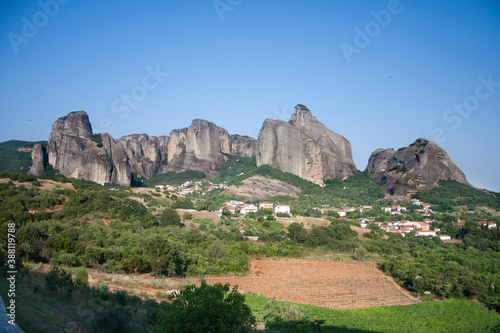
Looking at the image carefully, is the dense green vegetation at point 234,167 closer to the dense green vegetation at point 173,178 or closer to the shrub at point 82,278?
the dense green vegetation at point 173,178

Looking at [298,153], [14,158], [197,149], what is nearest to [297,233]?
[298,153]

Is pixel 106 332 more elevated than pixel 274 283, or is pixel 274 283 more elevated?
pixel 106 332

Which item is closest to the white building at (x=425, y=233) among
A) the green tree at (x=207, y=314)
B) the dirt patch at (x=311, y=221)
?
the dirt patch at (x=311, y=221)

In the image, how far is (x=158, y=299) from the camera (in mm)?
16656

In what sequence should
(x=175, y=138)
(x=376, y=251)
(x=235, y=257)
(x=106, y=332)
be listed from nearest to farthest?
(x=106, y=332)
(x=235, y=257)
(x=376, y=251)
(x=175, y=138)

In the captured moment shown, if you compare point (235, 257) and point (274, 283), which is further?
point (235, 257)

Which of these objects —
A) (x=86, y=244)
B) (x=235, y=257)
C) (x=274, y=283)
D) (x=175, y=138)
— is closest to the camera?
(x=86, y=244)

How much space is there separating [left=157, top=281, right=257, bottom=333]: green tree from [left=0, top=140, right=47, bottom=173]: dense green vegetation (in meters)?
78.2

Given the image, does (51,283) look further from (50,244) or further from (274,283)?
(274,283)

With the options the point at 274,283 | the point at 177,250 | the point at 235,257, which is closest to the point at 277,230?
the point at 235,257

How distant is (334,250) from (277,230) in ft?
25.6

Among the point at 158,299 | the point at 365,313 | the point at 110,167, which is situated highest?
the point at 110,167

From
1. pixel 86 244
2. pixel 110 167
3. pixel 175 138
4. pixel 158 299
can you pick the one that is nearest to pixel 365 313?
pixel 158 299

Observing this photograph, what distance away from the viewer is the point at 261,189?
245ft
